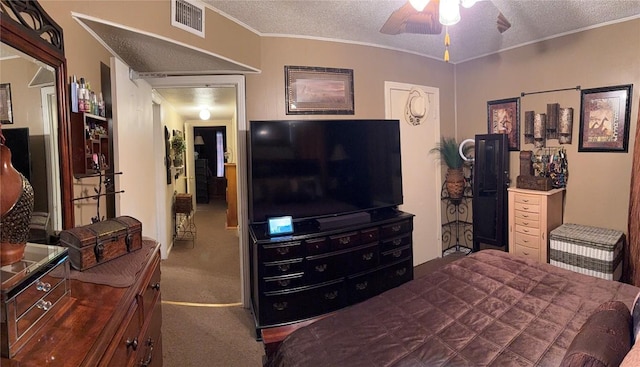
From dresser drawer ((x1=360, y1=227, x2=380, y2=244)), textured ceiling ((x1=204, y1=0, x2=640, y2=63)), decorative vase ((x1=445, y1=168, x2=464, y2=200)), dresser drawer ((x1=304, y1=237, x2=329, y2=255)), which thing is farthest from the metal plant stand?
dresser drawer ((x1=304, y1=237, x2=329, y2=255))

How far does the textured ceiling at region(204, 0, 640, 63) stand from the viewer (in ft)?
7.97

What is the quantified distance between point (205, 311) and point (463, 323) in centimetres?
225

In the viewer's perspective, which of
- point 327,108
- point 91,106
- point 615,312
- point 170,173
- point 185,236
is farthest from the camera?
point 185,236

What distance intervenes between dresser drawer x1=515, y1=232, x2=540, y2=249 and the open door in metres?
0.20

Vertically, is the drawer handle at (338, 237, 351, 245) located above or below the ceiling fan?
below

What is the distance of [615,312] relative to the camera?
1228 mm

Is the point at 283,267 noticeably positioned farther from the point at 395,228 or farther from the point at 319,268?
the point at 395,228

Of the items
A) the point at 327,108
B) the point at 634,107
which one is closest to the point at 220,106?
the point at 327,108

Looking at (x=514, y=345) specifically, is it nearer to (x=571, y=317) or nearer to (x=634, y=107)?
(x=571, y=317)

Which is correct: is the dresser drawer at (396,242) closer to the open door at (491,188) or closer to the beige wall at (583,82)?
the open door at (491,188)

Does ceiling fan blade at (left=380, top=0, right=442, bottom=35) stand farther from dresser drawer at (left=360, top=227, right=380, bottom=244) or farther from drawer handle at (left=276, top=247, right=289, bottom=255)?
drawer handle at (left=276, top=247, right=289, bottom=255)

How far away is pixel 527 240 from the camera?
323cm

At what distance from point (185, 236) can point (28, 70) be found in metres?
4.49

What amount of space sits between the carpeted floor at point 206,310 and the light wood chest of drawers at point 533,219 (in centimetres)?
88
